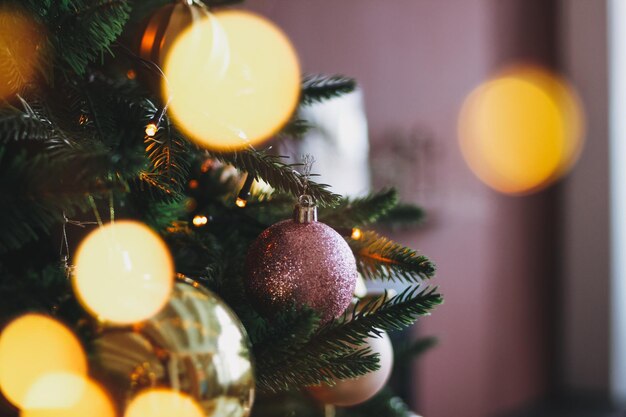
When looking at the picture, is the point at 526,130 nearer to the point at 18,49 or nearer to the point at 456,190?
the point at 456,190

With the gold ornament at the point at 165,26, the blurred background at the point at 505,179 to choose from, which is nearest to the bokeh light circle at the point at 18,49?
the gold ornament at the point at 165,26

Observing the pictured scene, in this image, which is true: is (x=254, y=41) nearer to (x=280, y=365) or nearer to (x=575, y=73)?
(x=280, y=365)

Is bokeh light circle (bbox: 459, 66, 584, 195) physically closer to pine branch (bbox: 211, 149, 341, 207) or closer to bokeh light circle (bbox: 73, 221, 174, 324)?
pine branch (bbox: 211, 149, 341, 207)

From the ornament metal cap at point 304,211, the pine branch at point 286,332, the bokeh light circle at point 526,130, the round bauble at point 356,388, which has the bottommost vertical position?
the round bauble at point 356,388

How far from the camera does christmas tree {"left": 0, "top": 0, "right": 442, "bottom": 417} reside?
0.32 m

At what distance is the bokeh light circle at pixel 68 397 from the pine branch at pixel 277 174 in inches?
6.7

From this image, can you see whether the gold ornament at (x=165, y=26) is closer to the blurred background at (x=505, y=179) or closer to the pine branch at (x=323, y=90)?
the pine branch at (x=323, y=90)

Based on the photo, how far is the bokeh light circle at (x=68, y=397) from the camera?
316 millimetres

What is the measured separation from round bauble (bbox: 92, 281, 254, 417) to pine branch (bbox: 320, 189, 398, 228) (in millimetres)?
242

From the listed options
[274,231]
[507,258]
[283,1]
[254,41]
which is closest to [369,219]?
[274,231]

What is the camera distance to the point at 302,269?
1.43ft

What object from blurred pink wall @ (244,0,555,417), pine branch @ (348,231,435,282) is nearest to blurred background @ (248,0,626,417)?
blurred pink wall @ (244,0,555,417)

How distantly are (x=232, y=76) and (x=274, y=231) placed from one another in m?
0.19

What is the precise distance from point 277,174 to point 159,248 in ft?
0.33
